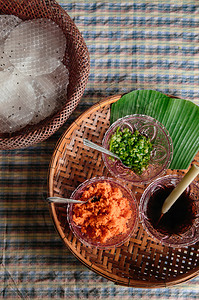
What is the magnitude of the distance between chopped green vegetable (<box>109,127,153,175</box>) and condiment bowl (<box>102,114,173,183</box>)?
1.2 inches

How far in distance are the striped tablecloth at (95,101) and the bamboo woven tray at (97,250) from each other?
0.57 ft

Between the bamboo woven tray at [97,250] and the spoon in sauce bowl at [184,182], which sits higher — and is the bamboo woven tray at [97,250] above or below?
below

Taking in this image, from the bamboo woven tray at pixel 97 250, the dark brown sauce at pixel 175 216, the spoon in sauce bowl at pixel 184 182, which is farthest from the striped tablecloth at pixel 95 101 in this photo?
the spoon in sauce bowl at pixel 184 182

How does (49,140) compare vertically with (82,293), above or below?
above

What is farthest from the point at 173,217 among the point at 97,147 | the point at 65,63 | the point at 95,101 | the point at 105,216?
the point at 65,63

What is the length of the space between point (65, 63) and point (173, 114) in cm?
57

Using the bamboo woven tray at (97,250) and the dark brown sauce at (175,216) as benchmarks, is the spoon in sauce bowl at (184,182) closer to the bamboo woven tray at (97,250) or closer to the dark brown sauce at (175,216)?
the dark brown sauce at (175,216)

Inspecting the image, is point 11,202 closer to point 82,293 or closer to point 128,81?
point 82,293

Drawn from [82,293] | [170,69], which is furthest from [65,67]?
[82,293]

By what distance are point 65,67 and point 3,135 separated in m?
0.42

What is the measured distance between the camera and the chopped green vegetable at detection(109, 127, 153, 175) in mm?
1480

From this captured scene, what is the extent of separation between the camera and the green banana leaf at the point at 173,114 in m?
1.51

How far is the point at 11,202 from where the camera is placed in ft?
5.32

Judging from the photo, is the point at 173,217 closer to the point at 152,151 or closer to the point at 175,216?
the point at 175,216
